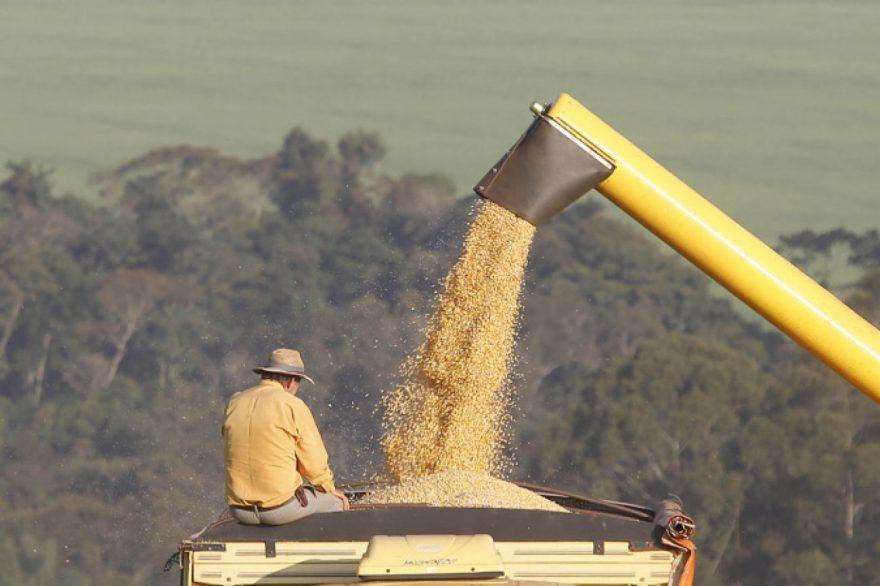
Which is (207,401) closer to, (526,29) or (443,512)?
(443,512)

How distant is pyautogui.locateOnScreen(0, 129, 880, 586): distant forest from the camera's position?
3494 centimetres

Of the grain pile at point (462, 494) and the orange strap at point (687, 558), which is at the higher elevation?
the grain pile at point (462, 494)

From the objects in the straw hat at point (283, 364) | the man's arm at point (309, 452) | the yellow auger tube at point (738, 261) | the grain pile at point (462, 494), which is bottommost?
the grain pile at point (462, 494)

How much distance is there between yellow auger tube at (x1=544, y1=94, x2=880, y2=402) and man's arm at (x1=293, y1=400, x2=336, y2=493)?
1689 mm

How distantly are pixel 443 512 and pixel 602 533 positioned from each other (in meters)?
0.67

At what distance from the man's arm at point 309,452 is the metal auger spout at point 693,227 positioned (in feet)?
4.15

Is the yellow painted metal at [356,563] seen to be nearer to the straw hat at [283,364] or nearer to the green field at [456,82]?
the straw hat at [283,364]

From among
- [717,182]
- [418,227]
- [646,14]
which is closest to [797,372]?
[418,227]

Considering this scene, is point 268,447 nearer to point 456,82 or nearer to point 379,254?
point 379,254

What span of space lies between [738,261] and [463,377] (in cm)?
285

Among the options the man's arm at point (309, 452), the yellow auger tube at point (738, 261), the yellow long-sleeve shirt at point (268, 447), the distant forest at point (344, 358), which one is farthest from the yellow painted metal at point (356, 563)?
the distant forest at point (344, 358)

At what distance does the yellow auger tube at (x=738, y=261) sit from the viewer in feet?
27.4

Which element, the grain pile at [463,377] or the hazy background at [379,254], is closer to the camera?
the grain pile at [463,377]

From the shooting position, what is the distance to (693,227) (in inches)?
330
